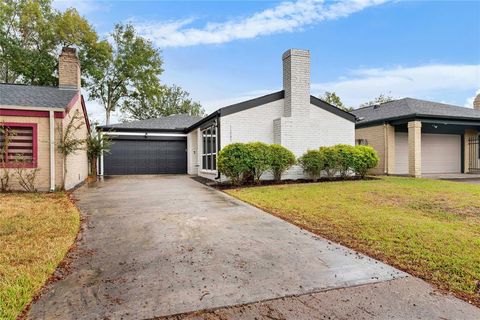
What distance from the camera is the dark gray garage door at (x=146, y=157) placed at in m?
18.6

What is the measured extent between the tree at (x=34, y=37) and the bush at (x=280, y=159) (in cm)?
2259

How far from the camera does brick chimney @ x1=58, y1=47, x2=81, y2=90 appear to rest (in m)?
13.8

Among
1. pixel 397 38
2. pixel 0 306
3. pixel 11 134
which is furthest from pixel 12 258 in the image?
pixel 397 38

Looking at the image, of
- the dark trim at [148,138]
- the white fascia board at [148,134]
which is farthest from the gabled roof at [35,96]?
the dark trim at [148,138]

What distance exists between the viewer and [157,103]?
119ft

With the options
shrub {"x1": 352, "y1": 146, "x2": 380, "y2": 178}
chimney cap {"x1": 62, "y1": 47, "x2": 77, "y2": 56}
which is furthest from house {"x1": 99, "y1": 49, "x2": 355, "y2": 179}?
chimney cap {"x1": 62, "y1": 47, "x2": 77, "y2": 56}

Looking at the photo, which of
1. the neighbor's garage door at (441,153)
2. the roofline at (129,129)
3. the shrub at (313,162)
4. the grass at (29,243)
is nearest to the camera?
the grass at (29,243)

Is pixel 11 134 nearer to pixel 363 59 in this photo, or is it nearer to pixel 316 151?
pixel 316 151

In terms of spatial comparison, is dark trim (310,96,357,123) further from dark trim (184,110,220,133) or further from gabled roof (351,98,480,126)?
A: dark trim (184,110,220,133)

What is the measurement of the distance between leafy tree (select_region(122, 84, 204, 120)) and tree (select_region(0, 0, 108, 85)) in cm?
694

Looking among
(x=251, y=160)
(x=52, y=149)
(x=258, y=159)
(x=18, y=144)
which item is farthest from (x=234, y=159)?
(x=18, y=144)

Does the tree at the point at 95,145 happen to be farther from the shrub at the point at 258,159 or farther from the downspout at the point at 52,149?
the shrub at the point at 258,159

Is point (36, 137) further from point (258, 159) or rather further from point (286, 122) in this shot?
point (286, 122)

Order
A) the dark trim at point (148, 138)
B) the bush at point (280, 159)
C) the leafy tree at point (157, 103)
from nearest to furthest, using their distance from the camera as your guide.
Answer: the bush at point (280, 159), the dark trim at point (148, 138), the leafy tree at point (157, 103)
